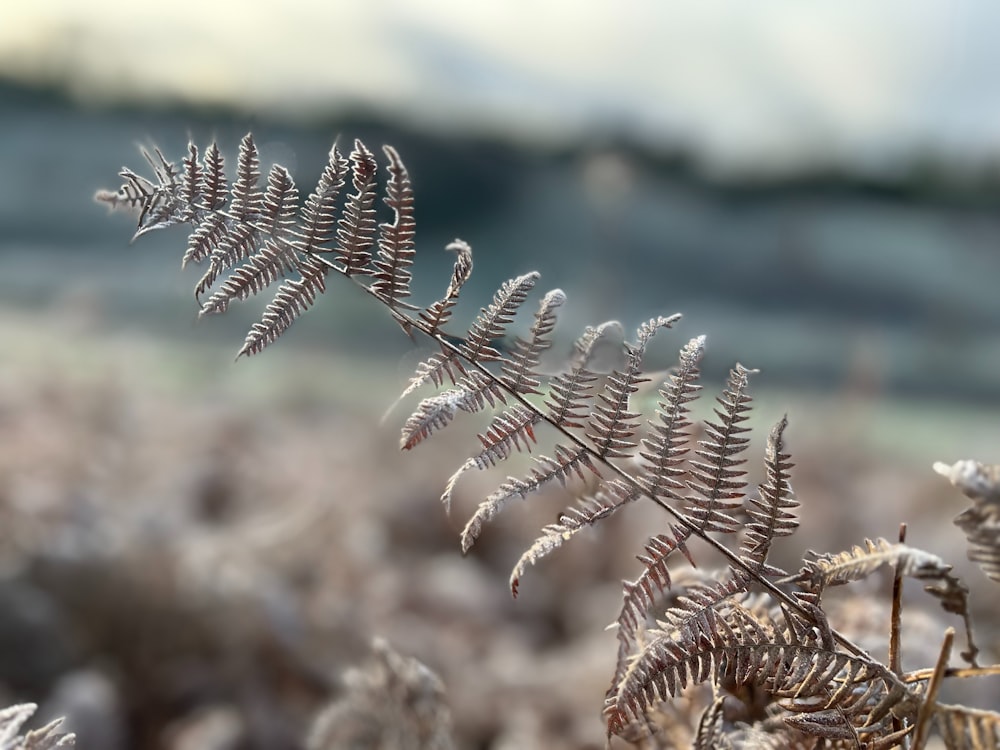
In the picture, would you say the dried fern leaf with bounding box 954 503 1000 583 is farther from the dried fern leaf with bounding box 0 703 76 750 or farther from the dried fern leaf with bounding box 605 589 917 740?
the dried fern leaf with bounding box 0 703 76 750

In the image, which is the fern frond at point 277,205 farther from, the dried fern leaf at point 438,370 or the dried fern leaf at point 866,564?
the dried fern leaf at point 866,564

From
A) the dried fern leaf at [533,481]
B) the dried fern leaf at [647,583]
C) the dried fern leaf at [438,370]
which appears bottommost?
the dried fern leaf at [647,583]

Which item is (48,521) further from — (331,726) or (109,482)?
(331,726)

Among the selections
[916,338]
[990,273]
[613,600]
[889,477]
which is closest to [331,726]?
[613,600]

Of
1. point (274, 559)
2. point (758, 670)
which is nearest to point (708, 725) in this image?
point (758, 670)

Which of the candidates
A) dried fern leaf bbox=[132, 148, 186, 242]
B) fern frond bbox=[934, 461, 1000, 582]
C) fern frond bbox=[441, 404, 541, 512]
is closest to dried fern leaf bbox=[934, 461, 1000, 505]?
fern frond bbox=[934, 461, 1000, 582]

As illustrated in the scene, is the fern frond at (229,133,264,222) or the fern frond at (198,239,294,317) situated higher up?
the fern frond at (229,133,264,222)

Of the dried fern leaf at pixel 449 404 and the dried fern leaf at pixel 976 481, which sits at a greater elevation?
the dried fern leaf at pixel 976 481

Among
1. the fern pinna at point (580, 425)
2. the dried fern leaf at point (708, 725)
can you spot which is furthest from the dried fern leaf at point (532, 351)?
the dried fern leaf at point (708, 725)

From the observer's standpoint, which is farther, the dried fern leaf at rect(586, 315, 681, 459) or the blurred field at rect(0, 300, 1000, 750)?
the blurred field at rect(0, 300, 1000, 750)
